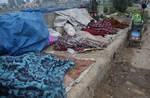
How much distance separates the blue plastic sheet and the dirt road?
181cm

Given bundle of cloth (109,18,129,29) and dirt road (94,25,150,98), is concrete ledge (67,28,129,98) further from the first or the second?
bundle of cloth (109,18,129,29)

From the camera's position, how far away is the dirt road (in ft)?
19.1

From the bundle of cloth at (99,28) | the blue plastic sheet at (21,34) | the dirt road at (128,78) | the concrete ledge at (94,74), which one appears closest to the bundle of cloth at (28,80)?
the concrete ledge at (94,74)

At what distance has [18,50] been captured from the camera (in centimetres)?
602

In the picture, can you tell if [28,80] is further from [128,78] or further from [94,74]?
[128,78]

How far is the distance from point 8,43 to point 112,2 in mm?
11115

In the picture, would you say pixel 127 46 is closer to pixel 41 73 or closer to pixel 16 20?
pixel 16 20

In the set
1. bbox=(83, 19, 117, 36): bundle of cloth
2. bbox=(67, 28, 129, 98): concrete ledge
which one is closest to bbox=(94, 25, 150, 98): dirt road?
bbox=(67, 28, 129, 98): concrete ledge

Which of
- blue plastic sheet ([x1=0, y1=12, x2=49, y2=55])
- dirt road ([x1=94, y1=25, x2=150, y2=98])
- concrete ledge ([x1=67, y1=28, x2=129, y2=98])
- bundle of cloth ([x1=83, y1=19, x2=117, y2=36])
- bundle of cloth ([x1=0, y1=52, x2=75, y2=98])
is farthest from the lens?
bundle of cloth ([x1=83, y1=19, x2=117, y2=36])

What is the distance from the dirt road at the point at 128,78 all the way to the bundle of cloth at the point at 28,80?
4.47ft

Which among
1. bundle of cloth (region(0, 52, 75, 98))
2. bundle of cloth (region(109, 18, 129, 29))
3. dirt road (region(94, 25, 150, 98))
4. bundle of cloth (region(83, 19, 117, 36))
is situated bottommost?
dirt road (region(94, 25, 150, 98))

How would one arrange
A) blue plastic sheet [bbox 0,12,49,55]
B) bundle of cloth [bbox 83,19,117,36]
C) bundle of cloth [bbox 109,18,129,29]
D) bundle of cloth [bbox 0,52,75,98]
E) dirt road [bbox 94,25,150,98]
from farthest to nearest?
Answer: bundle of cloth [bbox 109,18,129,29], bundle of cloth [bbox 83,19,117,36], blue plastic sheet [bbox 0,12,49,55], dirt road [bbox 94,25,150,98], bundle of cloth [bbox 0,52,75,98]

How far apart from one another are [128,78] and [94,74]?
1562 millimetres

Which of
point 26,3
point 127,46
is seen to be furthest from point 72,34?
point 127,46
